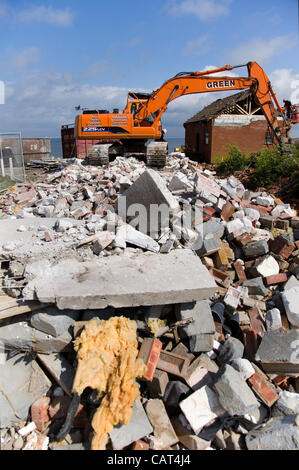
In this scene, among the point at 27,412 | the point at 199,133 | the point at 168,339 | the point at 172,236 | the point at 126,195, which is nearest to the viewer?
the point at 27,412

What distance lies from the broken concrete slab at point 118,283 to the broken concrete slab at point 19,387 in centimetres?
Answer: 70

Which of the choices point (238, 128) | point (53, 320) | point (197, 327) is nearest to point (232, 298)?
point (197, 327)

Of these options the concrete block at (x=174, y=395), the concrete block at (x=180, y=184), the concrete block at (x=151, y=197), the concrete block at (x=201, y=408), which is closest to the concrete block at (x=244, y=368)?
the concrete block at (x=201, y=408)

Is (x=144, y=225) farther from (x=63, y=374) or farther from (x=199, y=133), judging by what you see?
(x=199, y=133)

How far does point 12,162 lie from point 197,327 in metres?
10.5

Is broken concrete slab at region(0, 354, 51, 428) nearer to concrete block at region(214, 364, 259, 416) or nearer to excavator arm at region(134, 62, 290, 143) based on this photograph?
concrete block at region(214, 364, 259, 416)

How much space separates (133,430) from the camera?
2.68 m

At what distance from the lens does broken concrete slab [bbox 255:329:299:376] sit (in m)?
3.27

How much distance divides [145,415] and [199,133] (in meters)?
15.5

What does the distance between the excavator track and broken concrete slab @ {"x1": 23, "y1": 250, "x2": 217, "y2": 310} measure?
6.72m

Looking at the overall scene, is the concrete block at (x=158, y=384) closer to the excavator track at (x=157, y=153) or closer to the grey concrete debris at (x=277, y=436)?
the grey concrete debris at (x=277, y=436)

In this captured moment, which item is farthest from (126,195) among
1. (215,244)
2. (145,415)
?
(145,415)

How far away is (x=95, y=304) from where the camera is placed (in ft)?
10.5
